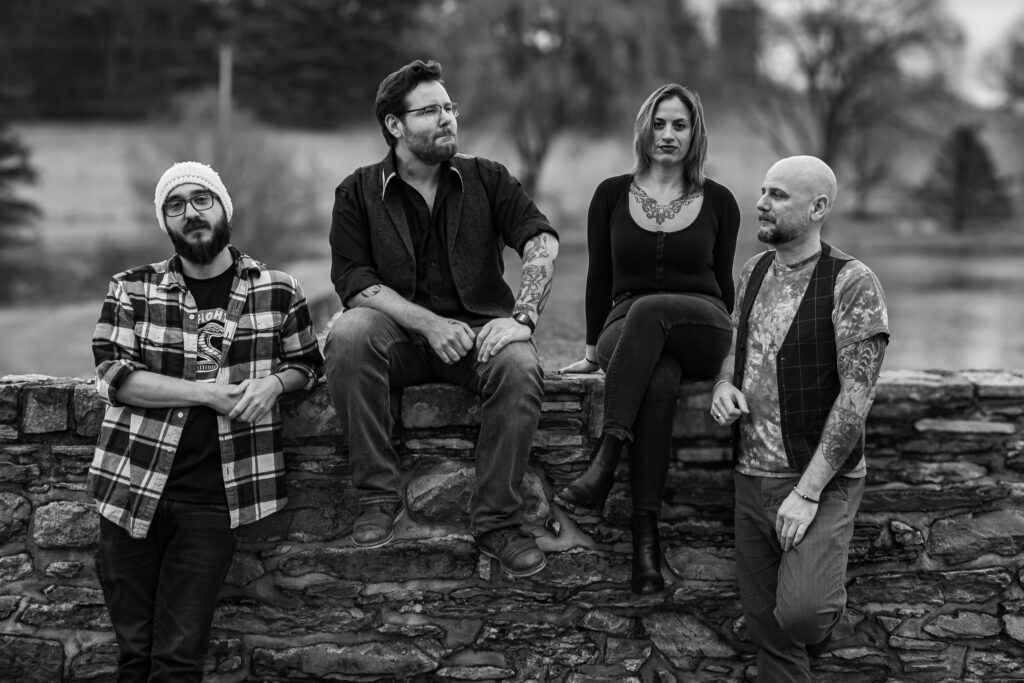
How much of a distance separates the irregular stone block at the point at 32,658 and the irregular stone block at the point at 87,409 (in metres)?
0.77

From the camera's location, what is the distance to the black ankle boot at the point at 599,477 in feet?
10.5

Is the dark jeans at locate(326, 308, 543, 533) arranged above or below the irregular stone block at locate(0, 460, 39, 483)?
above

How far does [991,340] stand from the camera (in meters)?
15.9

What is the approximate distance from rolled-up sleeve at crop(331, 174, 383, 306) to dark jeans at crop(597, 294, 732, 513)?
2.98ft

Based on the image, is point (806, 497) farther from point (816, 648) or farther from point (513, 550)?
point (513, 550)

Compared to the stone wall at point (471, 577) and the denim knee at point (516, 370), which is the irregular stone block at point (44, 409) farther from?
the denim knee at point (516, 370)

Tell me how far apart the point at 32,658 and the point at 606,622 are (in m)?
2.07

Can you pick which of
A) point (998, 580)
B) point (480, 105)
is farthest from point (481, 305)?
point (480, 105)

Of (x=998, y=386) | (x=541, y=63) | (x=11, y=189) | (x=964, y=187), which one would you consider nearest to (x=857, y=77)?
(x=964, y=187)

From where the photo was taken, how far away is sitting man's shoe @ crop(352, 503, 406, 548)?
10.3 feet

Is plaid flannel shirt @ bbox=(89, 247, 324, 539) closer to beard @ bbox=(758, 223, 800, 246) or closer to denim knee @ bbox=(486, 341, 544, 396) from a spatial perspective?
denim knee @ bbox=(486, 341, 544, 396)

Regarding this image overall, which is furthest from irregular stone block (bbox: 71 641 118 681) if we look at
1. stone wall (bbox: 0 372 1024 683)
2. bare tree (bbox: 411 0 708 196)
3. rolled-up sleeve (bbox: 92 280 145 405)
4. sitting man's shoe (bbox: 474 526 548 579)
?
bare tree (bbox: 411 0 708 196)

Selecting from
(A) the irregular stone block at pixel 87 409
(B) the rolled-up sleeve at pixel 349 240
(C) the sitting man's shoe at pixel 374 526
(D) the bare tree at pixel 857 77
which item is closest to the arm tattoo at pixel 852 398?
(C) the sitting man's shoe at pixel 374 526

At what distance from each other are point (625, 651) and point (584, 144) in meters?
23.0
